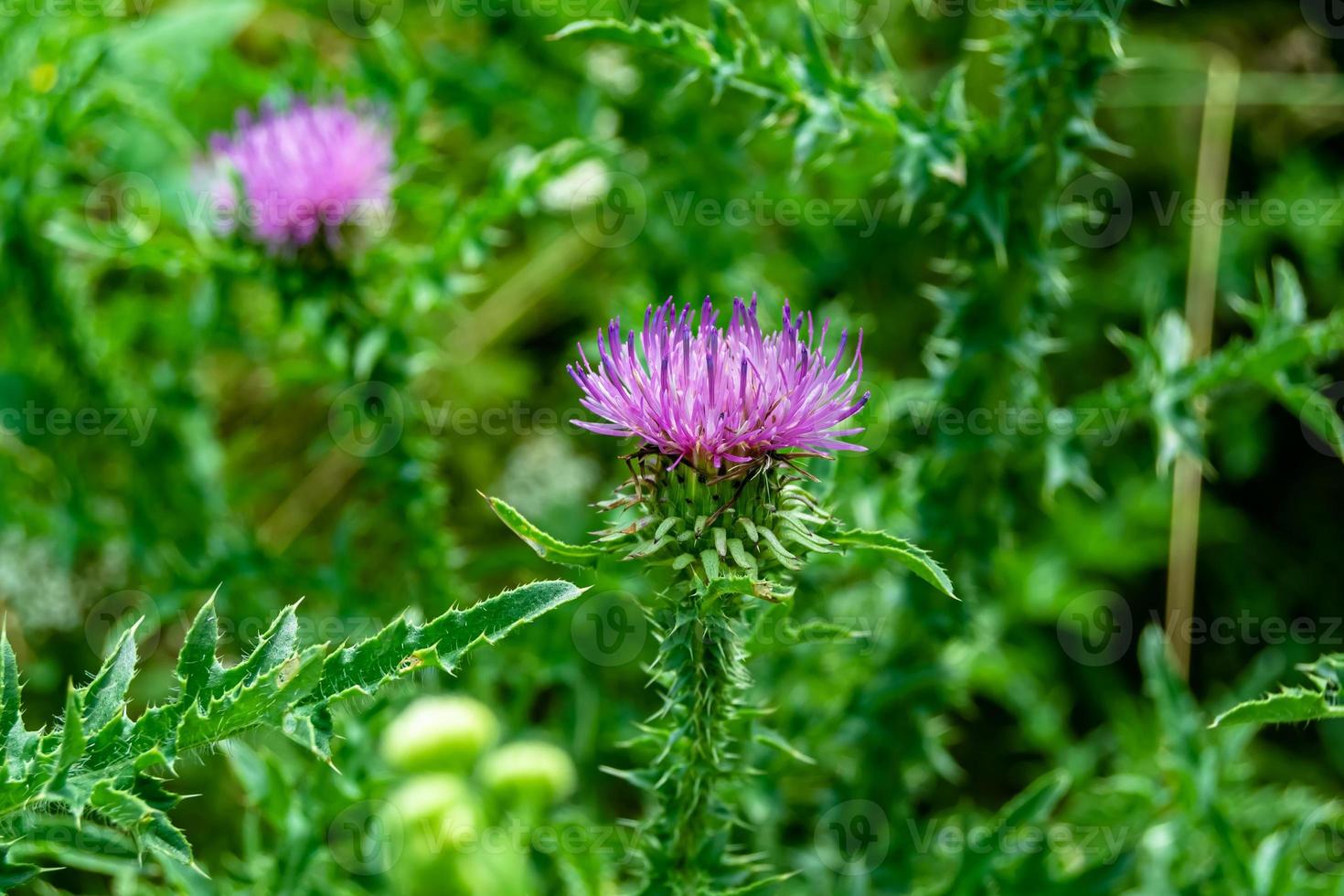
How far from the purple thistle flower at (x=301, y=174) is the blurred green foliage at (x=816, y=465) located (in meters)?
0.11

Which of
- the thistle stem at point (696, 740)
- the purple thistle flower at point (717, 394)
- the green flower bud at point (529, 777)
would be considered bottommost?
the green flower bud at point (529, 777)

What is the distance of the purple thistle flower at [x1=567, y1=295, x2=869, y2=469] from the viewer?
6.70 feet

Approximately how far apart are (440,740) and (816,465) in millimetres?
1200

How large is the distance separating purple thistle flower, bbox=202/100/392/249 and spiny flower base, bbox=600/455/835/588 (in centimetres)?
186

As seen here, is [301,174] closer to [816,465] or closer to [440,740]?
[440,740]

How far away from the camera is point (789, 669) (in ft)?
11.7

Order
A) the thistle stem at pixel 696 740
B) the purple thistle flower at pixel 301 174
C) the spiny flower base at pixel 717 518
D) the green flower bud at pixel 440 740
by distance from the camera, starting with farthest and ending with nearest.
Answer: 1. the purple thistle flower at pixel 301 174
2. the green flower bud at pixel 440 740
3. the thistle stem at pixel 696 740
4. the spiny flower base at pixel 717 518

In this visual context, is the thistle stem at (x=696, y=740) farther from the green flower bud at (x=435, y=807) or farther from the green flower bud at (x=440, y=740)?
the green flower bud at (x=440, y=740)

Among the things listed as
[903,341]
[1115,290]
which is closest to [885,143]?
[903,341]

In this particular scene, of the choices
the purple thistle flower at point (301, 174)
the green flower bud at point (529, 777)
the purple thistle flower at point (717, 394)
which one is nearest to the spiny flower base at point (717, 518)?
the purple thistle flower at point (717, 394)

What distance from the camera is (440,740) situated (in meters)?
2.96

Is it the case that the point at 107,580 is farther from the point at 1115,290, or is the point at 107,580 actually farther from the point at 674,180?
the point at 1115,290

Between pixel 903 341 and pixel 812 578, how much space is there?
1990 millimetres

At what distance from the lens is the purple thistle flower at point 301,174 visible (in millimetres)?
3520
